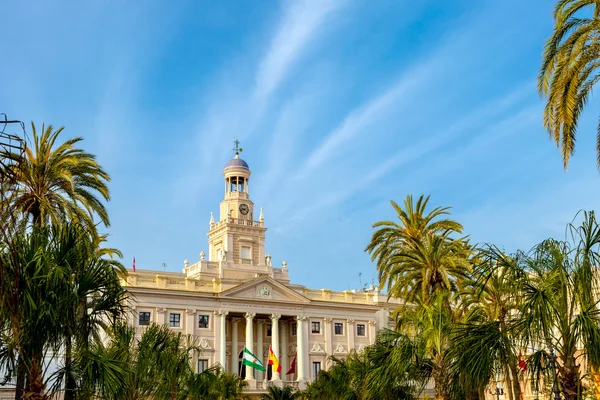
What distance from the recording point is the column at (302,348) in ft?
251

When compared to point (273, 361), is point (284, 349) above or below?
above

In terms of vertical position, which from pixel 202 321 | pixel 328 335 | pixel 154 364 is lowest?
pixel 154 364

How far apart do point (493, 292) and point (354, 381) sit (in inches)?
399

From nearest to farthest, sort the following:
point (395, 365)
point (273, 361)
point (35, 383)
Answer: point (35, 383) → point (395, 365) → point (273, 361)

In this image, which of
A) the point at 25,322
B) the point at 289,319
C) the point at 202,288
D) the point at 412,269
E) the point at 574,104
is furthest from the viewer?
the point at 289,319

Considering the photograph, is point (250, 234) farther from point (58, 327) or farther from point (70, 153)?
point (58, 327)

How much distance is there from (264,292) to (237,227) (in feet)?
33.8

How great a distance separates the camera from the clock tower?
8275 cm

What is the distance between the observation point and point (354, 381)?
43.8m

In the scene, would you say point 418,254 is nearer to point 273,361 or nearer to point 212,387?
point 212,387

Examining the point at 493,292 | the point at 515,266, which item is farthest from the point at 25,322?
the point at 493,292

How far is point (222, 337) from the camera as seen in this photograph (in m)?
73.4

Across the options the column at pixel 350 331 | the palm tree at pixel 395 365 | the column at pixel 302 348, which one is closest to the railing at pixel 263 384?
Answer: the column at pixel 302 348

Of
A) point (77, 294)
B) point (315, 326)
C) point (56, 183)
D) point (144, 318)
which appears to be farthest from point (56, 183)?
point (315, 326)
